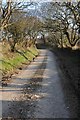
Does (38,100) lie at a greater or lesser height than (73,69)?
greater

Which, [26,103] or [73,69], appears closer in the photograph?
[26,103]

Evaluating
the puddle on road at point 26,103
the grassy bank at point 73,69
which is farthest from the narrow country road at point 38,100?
the grassy bank at point 73,69

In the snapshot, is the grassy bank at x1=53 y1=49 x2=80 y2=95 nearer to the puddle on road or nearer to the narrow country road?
the narrow country road

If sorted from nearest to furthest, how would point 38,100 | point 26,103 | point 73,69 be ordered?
point 26,103, point 38,100, point 73,69

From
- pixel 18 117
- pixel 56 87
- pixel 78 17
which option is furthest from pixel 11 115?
pixel 78 17

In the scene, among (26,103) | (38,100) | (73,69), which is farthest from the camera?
(73,69)

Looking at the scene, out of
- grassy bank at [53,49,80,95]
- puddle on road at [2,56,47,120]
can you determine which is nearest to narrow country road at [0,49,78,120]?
puddle on road at [2,56,47,120]

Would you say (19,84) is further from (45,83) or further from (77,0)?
(77,0)

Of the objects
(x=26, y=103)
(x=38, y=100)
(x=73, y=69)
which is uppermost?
(x=26, y=103)

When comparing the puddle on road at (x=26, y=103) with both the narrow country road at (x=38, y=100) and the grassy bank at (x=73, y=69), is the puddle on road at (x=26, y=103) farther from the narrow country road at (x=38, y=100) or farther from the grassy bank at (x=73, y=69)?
the grassy bank at (x=73, y=69)

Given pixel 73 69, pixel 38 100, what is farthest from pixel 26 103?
pixel 73 69

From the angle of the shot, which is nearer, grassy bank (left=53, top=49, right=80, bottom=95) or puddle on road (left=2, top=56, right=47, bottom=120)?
puddle on road (left=2, top=56, right=47, bottom=120)

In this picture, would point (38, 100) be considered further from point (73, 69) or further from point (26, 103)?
point (73, 69)

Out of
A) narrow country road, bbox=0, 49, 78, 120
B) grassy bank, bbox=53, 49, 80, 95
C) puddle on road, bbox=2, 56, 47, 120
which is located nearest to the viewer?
puddle on road, bbox=2, 56, 47, 120
